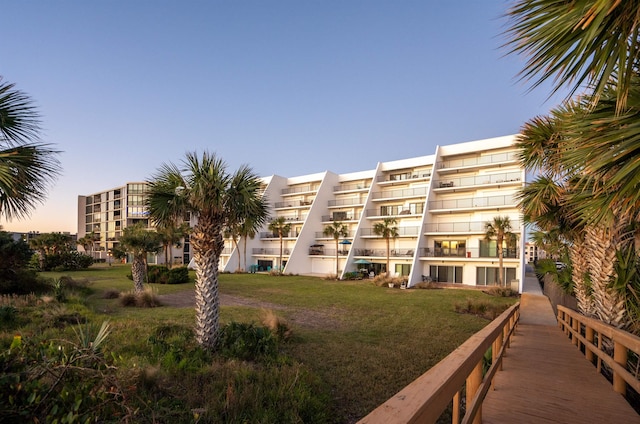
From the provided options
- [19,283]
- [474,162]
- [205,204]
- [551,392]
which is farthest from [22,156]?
[474,162]

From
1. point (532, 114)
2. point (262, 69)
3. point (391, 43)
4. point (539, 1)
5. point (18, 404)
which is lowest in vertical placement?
point (18, 404)

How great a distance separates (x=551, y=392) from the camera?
4.26m

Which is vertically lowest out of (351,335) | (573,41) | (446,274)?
(446,274)

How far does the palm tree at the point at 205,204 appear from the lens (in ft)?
27.4

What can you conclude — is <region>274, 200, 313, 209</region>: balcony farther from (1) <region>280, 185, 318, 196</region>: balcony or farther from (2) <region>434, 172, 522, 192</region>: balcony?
(2) <region>434, 172, 522, 192</region>: balcony

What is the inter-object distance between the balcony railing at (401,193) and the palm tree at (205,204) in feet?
97.6

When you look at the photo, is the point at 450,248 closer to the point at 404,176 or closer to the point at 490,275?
the point at 490,275

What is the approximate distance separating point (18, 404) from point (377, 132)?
30433mm

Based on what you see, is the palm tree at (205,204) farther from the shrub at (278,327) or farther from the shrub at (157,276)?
the shrub at (157,276)

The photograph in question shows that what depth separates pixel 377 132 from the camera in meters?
30.3

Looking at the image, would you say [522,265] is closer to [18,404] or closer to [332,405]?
[332,405]

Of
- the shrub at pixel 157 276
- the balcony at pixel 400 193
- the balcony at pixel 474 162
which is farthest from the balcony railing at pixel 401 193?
the shrub at pixel 157 276

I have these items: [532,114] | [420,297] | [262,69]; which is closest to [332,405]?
[532,114]

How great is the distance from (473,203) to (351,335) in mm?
25207
